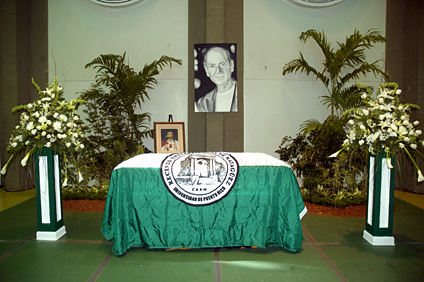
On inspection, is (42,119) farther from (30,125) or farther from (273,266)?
(273,266)

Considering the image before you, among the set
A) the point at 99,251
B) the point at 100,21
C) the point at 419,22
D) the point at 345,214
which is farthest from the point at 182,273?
the point at 419,22

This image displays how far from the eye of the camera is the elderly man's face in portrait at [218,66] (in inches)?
205

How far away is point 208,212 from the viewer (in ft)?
9.39

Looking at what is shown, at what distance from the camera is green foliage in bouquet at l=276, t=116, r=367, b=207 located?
173 inches

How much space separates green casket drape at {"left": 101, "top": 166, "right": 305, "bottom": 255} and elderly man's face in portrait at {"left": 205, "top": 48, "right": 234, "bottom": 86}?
2.78 meters

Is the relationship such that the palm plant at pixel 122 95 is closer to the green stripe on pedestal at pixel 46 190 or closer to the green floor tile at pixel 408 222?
the green stripe on pedestal at pixel 46 190

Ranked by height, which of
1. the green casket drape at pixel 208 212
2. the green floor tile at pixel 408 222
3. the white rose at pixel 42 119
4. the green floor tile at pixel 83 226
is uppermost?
the white rose at pixel 42 119

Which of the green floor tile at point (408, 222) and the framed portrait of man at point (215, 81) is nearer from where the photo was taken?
the green floor tile at point (408, 222)

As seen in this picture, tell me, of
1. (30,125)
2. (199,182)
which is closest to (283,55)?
(199,182)

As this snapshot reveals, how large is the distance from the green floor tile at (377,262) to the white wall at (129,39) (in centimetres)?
358

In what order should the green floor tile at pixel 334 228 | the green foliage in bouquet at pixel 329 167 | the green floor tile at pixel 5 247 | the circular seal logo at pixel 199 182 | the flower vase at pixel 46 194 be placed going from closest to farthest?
the circular seal logo at pixel 199 182
the green floor tile at pixel 5 247
the flower vase at pixel 46 194
the green floor tile at pixel 334 228
the green foliage in bouquet at pixel 329 167

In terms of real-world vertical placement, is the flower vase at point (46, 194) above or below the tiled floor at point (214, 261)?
above

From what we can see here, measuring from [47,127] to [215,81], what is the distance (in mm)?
2984

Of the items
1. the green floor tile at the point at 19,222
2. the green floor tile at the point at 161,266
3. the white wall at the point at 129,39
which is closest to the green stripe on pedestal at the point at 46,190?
the green floor tile at the point at 19,222
